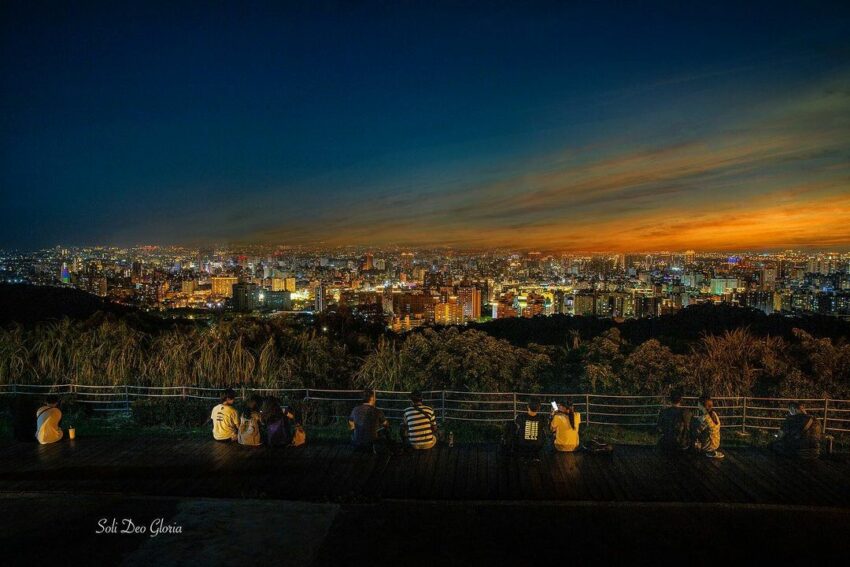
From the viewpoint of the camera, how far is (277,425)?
372 inches

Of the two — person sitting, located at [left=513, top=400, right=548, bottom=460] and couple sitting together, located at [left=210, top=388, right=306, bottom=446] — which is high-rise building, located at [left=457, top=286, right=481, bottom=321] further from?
person sitting, located at [left=513, top=400, right=548, bottom=460]

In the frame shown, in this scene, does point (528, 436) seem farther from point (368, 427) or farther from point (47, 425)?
point (47, 425)

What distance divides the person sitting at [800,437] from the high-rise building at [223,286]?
41.9 metres

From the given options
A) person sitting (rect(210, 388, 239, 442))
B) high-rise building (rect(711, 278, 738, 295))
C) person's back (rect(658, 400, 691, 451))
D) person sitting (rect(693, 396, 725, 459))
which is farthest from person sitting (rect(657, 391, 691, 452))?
high-rise building (rect(711, 278, 738, 295))

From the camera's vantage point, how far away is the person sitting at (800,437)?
873 centimetres

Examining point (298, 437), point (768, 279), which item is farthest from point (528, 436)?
point (768, 279)

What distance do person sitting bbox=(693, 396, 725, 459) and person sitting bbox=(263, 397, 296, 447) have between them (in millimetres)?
6412

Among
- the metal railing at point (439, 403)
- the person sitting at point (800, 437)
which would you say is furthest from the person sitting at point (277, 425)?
the person sitting at point (800, 437)

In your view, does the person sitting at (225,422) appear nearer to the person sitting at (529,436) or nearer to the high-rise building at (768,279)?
the person sitting at (529,436)

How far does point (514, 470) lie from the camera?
27.4ft

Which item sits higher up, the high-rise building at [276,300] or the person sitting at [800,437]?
the high-rise building at [276,300]

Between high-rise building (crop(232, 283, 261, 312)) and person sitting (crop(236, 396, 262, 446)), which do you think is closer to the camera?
person sitting (crop(236, 396, 262, 446))

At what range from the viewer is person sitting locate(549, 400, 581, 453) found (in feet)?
29.7

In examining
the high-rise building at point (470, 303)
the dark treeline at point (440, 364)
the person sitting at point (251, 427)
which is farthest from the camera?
the high-rise building at point (470, 303)
